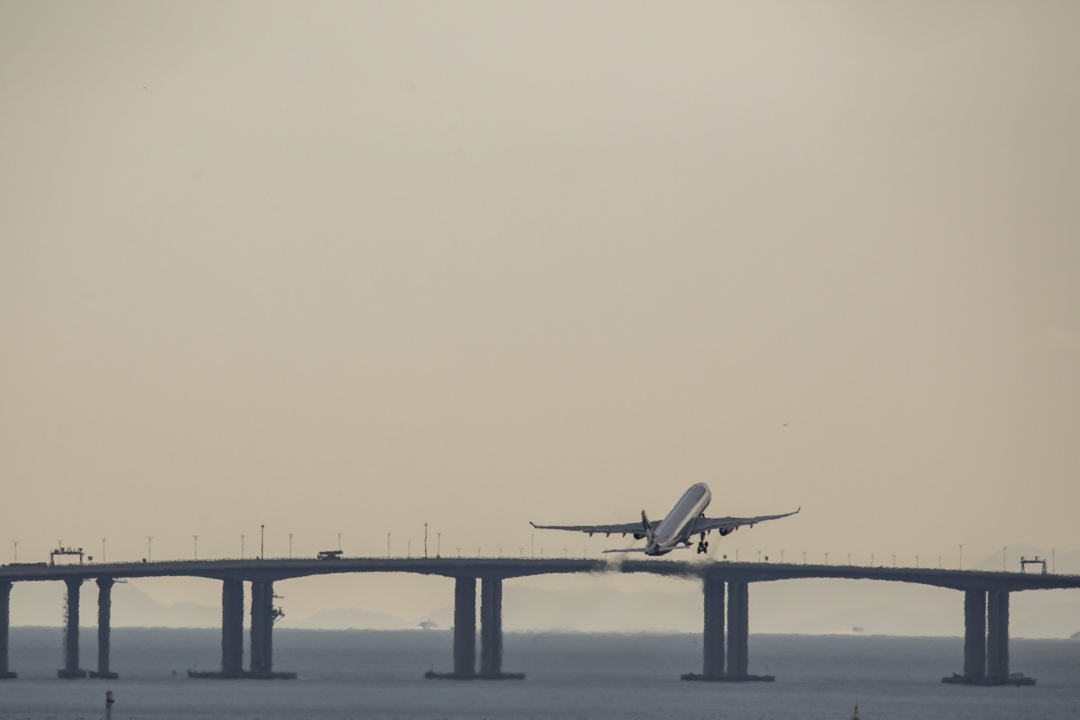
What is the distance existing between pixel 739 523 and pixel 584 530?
571 inches

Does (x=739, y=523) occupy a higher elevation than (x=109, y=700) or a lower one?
higher

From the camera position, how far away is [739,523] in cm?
15712

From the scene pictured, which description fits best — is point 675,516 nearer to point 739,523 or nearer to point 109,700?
point 739,523

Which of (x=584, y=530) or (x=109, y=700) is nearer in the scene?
(x=109, y=700)

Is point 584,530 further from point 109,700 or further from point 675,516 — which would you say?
point 109,700

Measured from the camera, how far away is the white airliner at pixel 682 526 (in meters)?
152

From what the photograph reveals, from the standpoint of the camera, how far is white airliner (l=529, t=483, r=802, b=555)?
152 m

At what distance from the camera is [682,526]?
505ft

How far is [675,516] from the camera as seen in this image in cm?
15538

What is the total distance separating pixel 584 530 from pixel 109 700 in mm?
51281

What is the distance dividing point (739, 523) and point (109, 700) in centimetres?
5819

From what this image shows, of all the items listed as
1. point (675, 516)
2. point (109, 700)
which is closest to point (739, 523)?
point (675, 516)

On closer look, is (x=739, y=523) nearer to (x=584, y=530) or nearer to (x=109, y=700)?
(x=584, y=530)

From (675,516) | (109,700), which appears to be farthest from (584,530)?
(109,700)
